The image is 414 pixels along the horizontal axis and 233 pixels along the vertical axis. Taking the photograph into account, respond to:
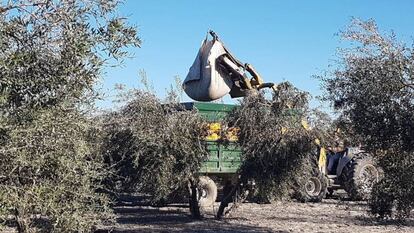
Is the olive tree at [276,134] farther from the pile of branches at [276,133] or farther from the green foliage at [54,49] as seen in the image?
the green foliage at [54,49]

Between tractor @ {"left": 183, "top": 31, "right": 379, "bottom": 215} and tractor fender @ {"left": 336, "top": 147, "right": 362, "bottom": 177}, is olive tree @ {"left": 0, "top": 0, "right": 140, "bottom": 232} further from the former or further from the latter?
tractor fender @ {"left": 336, "top": 147, "right": 362, "bottom": 177}

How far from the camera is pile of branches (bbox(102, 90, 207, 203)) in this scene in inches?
507

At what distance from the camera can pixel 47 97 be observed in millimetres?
5887

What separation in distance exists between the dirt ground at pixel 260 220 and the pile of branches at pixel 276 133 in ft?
3.96

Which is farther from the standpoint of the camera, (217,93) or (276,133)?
(217,93)

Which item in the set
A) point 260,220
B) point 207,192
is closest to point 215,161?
point 207,192

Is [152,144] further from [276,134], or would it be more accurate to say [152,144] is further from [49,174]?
[49,174]

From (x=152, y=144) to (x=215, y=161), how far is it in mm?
3323

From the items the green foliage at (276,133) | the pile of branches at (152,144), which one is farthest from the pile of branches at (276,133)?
the pile of branches at (152,144)

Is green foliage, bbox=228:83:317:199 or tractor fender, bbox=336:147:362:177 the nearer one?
green foliage, bbox=228:83:317:199

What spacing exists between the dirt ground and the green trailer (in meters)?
0.58

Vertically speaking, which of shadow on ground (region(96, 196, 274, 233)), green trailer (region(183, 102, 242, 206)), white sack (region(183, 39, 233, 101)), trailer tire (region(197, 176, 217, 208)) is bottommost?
shadow on ground (region(96, 196, 274, 233))

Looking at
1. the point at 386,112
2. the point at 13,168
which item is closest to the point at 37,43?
the point at 13,168

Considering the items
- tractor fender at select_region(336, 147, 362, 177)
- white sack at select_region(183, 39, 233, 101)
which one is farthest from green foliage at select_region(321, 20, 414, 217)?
tractor fender at select_region(336, 147, 362, 177)
